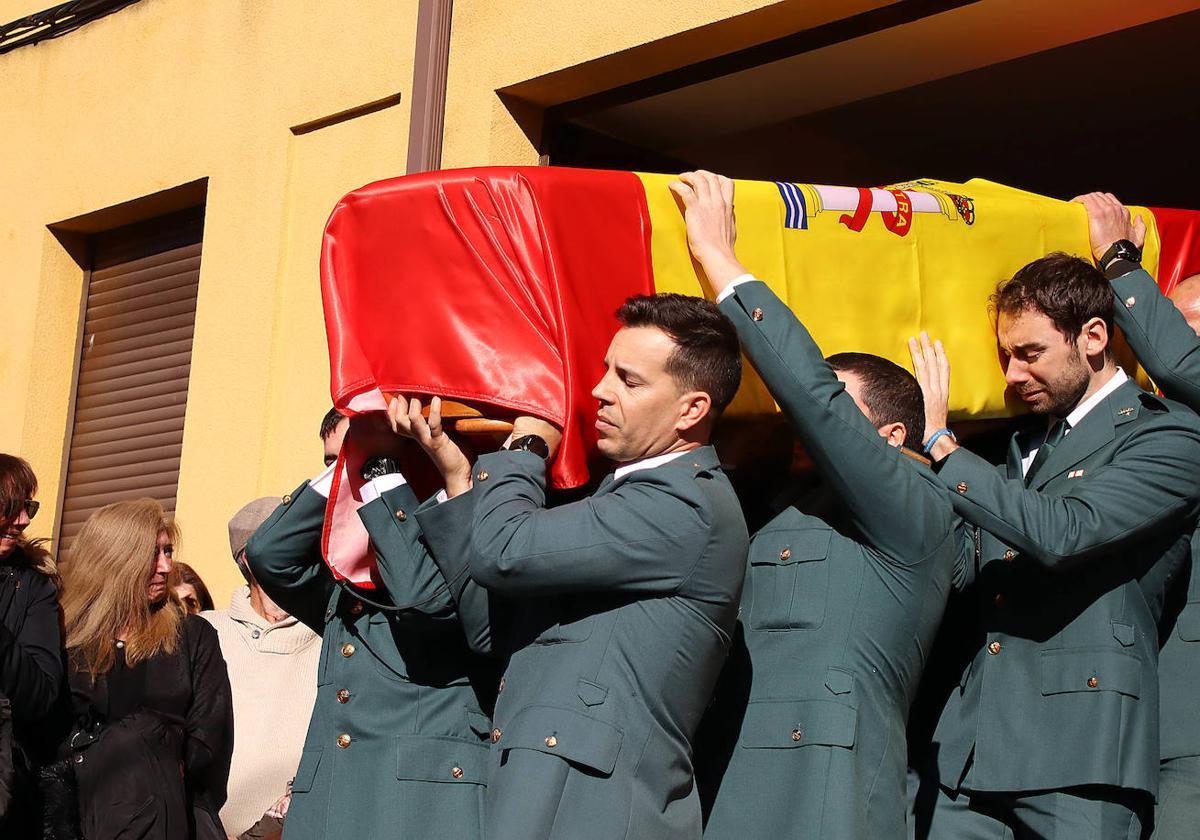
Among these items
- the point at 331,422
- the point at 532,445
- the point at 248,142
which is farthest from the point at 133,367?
the point at 532,445

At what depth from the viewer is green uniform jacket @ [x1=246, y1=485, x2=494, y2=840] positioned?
10.6ft

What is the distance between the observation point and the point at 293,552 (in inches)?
143

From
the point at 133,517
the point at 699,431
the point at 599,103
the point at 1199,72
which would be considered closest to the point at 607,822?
the point at 699,431

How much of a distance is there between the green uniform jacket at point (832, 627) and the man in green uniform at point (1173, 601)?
2.10 ft

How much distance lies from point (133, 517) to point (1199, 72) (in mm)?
4744

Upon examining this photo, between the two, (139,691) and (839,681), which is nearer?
(839,681)

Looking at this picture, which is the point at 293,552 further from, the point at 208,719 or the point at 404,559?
the point at 208,719

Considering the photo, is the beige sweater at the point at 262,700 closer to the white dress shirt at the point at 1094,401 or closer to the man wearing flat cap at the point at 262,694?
the man wearing flat cap at the point at 262,694

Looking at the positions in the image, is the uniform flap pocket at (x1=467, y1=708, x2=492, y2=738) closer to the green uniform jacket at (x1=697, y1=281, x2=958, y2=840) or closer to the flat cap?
the green uniform jacket at (x1=697, y1=281, x2=958, y2=840)

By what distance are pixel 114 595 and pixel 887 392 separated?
2634 mm

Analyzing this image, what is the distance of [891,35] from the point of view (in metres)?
5.38

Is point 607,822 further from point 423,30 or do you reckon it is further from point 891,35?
point 423,30

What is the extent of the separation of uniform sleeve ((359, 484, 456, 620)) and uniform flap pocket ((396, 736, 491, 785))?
0.29 metres

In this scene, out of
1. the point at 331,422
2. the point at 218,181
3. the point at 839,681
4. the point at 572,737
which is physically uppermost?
the point at 218,181
